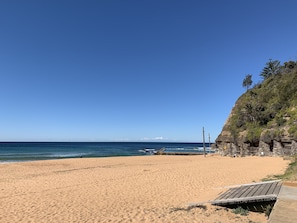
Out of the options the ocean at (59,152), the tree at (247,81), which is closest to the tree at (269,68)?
the tree at (247,81)

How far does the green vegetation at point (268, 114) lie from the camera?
3006cm

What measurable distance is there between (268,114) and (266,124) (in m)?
1.86

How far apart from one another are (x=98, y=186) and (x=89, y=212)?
493cm

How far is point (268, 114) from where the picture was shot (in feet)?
117

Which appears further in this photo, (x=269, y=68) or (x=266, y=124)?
(x=269, y=68)

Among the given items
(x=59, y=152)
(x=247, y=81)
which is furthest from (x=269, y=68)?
(x=59, y=152)

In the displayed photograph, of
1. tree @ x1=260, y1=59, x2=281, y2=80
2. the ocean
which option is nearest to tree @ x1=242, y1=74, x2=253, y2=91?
tree @ x1=260, y1=59, x2=281, y2=80

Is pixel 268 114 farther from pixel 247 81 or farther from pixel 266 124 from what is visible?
pixel 247 81

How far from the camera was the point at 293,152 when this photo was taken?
1035 inches

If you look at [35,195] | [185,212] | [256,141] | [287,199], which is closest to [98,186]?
[35,195]

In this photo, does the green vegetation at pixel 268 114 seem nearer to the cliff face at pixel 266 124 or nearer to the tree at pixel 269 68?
the cliff face at pixel 266 124

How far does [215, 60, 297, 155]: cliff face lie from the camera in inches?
1123

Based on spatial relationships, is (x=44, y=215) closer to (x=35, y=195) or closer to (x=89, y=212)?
(x=89, y=212)

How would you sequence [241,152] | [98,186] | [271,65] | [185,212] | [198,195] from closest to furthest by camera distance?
[185,212] → [198,195] → [98,186] → [241,152] → [271,65]
